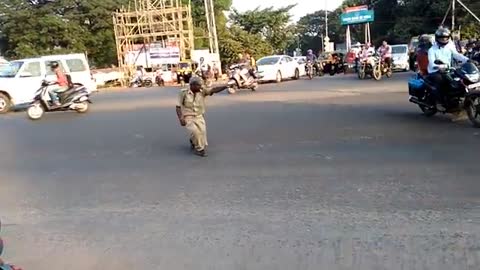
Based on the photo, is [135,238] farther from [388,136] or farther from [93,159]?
[388,136]

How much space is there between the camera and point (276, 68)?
27938 millimetres

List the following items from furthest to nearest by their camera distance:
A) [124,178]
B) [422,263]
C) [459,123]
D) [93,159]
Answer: [459,123]
[93,159]
[124,178]
[422,263]

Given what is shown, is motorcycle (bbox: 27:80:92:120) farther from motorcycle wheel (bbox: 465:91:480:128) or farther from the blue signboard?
the blue signboard

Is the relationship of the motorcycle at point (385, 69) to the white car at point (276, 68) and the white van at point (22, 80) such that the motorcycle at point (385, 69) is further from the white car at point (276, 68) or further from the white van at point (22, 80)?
the white van at point (22, 80)

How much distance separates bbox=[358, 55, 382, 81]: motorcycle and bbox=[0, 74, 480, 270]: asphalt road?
1211cm

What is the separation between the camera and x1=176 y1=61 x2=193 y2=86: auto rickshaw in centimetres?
3703

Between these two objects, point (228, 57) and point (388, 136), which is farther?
point (228, 57)

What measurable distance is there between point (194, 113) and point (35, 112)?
26.9 ft

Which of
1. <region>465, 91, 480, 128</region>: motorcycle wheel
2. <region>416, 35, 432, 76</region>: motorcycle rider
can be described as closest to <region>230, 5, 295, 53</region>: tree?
<region>416, 35, 432, 76</region>: motorcycle rider

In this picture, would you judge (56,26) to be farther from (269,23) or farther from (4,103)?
(4,103)

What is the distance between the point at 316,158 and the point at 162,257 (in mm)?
3780

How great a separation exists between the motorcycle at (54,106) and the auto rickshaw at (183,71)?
68.3 feet

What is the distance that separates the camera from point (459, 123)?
977 centimetres

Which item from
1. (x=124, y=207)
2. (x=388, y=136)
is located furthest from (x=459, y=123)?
(x=124, y=207)
